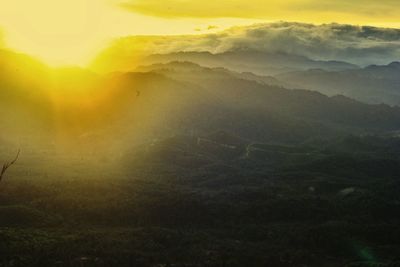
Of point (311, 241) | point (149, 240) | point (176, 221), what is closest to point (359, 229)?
point (311, 241)

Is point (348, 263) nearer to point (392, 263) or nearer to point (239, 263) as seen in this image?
point (392, 263)

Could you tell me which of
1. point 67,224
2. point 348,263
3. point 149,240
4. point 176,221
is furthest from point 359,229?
point 67,224

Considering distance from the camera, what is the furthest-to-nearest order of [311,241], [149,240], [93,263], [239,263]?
[311,241]
[149,240]
[239,263]
[93,263]

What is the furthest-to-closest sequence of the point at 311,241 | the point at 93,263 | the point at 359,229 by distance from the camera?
the point at 359,229 < the point at 311,241 < the point at 93,263

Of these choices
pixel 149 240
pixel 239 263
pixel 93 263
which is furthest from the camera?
pixel 149 240

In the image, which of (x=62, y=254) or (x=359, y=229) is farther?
(x=359, y=229)

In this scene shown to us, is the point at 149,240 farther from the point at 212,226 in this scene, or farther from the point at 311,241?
the point at 311,241

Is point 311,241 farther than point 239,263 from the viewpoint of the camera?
Yes

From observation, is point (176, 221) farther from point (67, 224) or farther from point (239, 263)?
point (239, 263)

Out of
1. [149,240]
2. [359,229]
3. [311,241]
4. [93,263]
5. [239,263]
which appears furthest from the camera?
[359,229]
